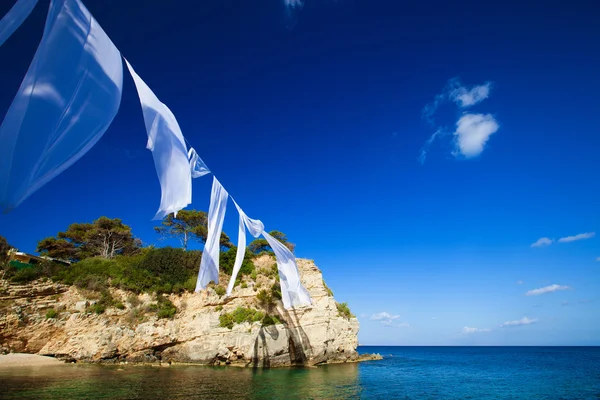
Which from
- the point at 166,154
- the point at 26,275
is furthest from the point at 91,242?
the point at 166,154

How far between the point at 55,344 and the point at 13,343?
2.44 metres

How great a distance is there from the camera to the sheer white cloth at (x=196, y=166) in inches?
386

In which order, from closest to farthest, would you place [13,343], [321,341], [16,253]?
[13,343] < [321,341] < [16,253]

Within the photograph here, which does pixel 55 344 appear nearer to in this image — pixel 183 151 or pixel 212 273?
pixel 212 273

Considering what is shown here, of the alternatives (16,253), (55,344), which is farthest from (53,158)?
(16,253)

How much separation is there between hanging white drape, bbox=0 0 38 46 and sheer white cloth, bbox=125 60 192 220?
7.41ft

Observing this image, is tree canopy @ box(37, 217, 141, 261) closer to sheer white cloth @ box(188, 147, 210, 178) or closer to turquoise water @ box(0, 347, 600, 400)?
turquoise water @ box(0, 347, 600, 400)

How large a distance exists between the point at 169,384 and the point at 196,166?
12.4 metres

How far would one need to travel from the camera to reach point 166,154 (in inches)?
296

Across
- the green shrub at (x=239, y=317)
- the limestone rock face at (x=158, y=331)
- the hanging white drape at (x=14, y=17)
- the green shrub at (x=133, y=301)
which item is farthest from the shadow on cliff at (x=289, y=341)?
the hanging white drape at (x=14, y=17)

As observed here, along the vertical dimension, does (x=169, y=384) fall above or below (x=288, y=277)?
below

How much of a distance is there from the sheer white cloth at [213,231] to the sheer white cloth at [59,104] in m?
7.00

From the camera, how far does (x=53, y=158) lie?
188 inches

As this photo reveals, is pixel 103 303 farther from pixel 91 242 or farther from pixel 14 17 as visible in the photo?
pixel 14 17
